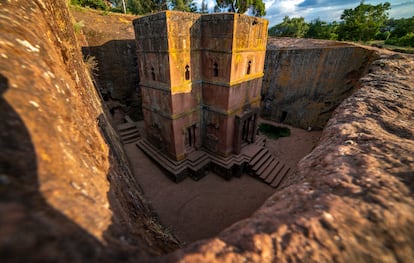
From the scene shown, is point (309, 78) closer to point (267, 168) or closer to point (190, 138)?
point (267, 168)

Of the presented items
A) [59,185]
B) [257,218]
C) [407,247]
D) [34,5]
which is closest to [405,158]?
[407,247]

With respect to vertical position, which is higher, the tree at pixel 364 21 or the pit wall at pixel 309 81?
the tree at pixel 364 21

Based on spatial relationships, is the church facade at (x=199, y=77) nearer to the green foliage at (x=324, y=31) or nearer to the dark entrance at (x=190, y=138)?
the dark entrance at (x=190, y=138)

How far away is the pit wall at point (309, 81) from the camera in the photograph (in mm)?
13305

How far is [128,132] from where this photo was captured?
12.6m

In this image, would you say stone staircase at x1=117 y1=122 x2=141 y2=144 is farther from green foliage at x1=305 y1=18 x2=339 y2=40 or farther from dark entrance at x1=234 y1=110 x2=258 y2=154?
green foliage at x1=305 y1=18 x2=339 y2=40

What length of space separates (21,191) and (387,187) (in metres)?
3.28

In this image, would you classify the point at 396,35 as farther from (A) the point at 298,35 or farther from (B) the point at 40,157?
(B) the point at 40,157

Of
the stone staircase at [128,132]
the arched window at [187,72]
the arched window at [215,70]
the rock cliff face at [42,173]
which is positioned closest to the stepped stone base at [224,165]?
the stone staircase at [128,132]

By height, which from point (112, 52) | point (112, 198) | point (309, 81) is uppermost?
point (112, 52)

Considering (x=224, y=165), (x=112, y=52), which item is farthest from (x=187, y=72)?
(x=112, y=52)

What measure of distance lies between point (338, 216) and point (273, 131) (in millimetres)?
14413

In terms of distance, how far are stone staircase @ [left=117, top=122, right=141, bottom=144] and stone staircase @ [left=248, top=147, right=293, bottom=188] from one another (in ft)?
27.4

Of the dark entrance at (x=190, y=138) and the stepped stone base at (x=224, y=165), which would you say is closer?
the stepped stone base at (x=224, y=165)
